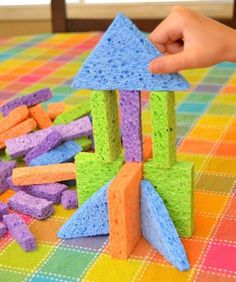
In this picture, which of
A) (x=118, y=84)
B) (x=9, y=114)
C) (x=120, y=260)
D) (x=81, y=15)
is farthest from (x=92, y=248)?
(x=81, y=15)

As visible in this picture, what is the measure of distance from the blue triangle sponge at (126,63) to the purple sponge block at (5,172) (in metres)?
0.28

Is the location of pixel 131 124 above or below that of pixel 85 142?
above

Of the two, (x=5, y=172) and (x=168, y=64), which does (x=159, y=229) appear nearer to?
(x=168, y=64)

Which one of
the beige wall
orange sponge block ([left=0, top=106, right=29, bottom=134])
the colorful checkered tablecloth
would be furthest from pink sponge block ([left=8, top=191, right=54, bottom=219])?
the beige wall

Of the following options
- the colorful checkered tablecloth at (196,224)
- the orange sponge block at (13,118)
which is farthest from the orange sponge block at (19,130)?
the colorful checkered tablecloth at (196,224)

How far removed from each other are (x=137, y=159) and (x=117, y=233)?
3.9 inches

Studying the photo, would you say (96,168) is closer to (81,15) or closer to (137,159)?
(137,159)

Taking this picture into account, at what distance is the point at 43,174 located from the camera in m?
0.85

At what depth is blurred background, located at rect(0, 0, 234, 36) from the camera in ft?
7.24

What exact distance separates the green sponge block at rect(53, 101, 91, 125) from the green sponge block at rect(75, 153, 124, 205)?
27cm

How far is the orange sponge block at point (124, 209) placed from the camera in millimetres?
671

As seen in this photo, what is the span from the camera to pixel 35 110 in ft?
3.41

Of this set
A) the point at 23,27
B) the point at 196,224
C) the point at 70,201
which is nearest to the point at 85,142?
the point at 70,201

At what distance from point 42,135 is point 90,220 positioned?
10.3 inches
